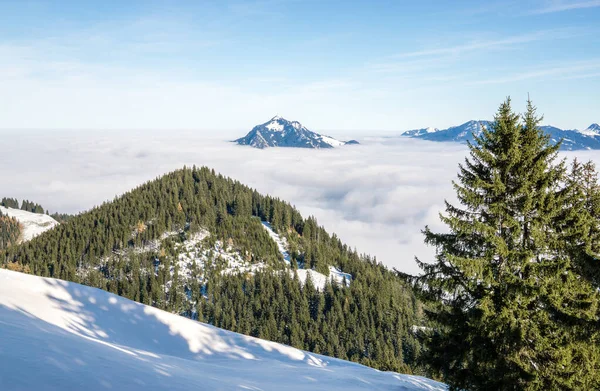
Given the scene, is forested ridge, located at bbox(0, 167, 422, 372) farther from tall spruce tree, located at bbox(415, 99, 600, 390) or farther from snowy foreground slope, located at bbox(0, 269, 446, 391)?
tall spruce tree, located at bbox(415, 99, 600, 390)

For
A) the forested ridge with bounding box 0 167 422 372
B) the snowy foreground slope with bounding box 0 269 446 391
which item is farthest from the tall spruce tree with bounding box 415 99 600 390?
the forested ridge with bounding box 0 167 422 372

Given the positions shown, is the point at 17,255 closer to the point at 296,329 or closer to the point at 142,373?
the point at 296,329

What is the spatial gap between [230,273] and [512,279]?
127957 millimetres

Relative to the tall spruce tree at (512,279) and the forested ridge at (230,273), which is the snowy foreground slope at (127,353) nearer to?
the tall spruce tree at (512,279)

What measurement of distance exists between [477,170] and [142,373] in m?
14.2

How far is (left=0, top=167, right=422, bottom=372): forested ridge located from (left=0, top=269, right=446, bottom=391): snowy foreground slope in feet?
226

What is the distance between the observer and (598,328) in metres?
11.5

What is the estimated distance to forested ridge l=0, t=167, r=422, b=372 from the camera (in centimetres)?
11200

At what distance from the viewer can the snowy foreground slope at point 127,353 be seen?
8.83 m

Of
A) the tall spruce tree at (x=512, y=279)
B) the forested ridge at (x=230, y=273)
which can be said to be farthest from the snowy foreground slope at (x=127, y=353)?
the forested ridge at (x=230, y=273)

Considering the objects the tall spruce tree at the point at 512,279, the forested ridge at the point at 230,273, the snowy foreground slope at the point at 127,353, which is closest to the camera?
the snowy foreground slope at the point at 127,353

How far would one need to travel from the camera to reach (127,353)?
13961 mm

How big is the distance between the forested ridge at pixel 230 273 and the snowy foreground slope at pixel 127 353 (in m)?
68.9

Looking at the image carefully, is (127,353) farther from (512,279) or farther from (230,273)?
(230,273)
